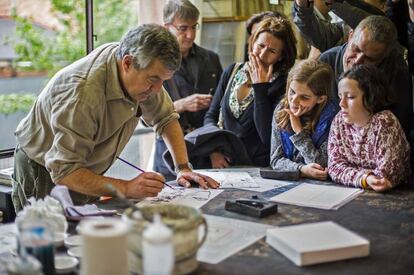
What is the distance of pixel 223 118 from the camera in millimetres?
2902

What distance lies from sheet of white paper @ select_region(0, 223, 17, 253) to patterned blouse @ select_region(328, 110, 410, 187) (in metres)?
1.29

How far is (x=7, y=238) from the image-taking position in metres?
1.63

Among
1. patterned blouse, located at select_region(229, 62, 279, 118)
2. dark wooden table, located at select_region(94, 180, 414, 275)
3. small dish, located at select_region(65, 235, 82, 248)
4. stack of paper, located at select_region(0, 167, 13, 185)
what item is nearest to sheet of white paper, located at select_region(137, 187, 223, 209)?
dark wooden table, located at select_region(94, 180, 414, 275)

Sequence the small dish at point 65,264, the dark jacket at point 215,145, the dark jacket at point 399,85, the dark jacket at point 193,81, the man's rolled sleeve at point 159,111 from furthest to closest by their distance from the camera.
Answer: the dark jacket at point 193,81, the dark jacket at point 215,145, the man's rolled sleeve at point 159,111, the dark jacket at point 399,85, the small dish at point 65,264

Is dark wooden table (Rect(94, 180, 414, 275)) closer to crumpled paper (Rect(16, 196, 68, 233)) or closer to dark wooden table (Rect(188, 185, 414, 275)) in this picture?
A: dark wooden table (Rect(188, 185, 414, 275))

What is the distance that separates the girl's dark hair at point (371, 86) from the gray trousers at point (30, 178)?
4.23 feet

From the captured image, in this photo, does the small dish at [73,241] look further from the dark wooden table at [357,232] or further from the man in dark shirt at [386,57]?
the man in dark shirt at [386,57]

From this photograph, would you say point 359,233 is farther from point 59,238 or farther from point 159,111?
point 159,111

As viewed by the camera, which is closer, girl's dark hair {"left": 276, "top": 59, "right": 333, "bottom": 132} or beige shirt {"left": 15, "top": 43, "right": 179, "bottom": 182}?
beige shirt {"left": 15, "top": 43, "right": 179, "bottom": 182}

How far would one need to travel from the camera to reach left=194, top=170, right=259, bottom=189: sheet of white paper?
228 cm

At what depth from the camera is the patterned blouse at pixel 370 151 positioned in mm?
2221

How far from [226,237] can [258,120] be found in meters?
1.17

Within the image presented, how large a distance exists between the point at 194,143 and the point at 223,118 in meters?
0.23

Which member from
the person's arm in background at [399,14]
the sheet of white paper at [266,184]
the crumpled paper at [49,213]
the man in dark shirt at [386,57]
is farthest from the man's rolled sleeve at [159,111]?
the person's arm in background at [399,14]
